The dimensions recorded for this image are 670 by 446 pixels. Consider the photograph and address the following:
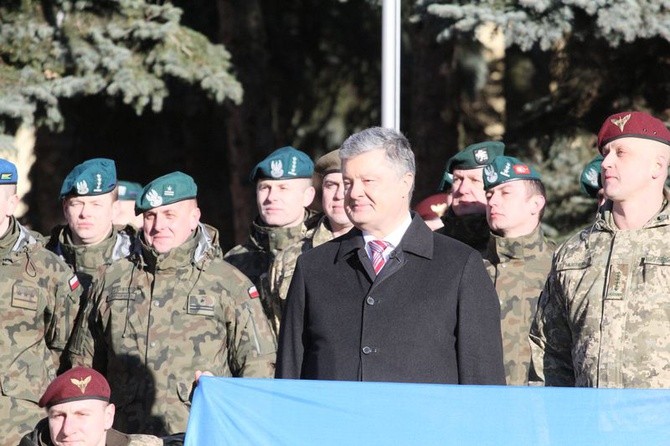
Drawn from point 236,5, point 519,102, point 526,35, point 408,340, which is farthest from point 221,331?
point 519,102

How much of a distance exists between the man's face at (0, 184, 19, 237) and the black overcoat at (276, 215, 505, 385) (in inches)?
106

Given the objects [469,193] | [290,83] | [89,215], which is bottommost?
[89,215]

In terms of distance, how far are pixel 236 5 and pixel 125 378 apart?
743 cm

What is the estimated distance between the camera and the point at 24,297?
7.69 meters

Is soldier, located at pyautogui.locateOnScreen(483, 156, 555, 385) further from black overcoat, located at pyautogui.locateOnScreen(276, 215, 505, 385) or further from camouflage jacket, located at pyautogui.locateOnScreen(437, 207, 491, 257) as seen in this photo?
black overcoat, located at pyautogui.locateOnScreen(276, 215, 505, 385)

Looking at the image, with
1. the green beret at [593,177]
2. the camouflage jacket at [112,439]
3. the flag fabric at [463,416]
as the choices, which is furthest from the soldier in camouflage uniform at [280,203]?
the flag fabric at [463,416]

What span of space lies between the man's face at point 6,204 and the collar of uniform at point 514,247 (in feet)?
8.39

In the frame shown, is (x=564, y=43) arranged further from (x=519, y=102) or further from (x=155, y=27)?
(x=519, y=102)

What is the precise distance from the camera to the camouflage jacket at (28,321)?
25.0 ft

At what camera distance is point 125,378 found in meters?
7.37

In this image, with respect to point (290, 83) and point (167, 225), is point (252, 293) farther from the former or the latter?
point (290, 83)

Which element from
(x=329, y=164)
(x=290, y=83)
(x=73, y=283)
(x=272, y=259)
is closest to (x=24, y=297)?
(x=73, y=283)

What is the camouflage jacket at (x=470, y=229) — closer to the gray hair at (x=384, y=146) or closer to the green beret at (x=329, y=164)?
the green beret at (x=329, y=164)

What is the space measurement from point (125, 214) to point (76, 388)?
3558 mm
